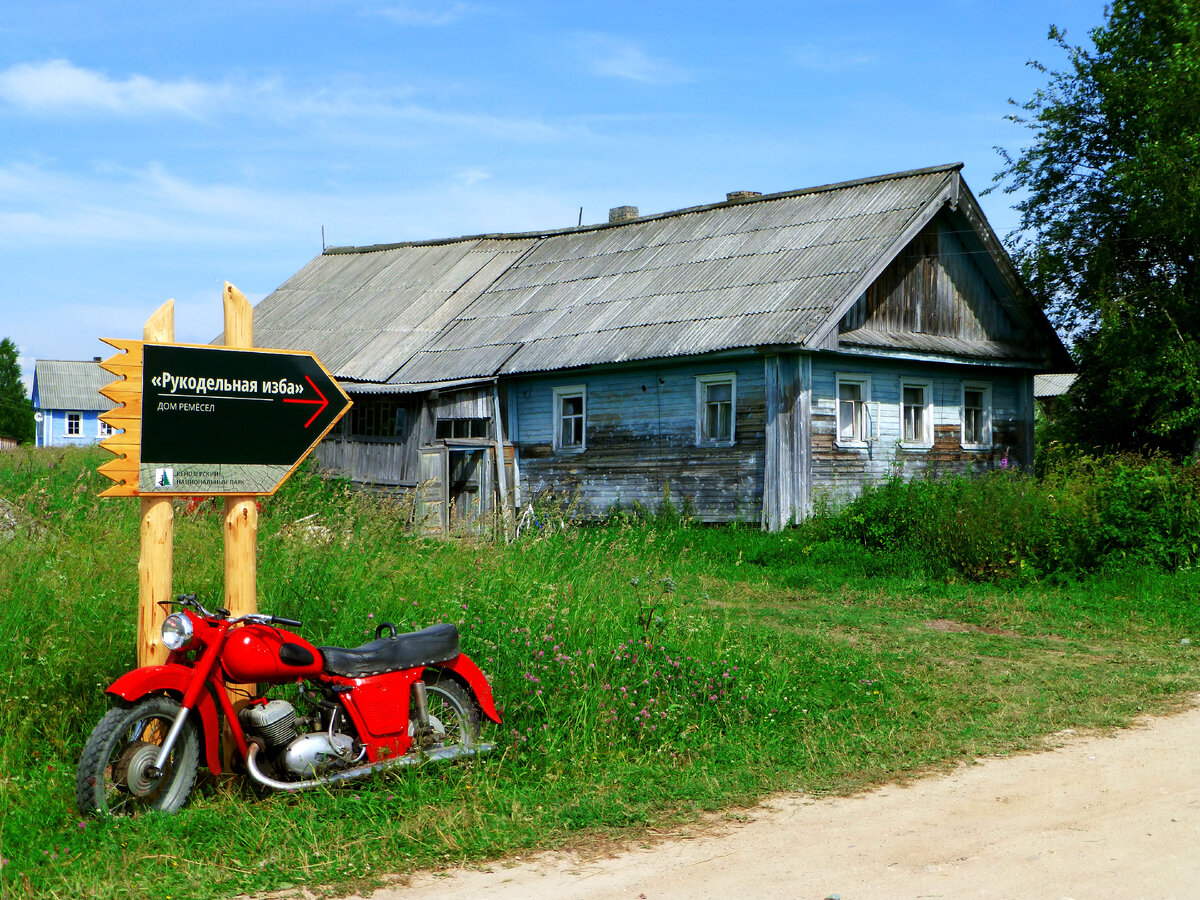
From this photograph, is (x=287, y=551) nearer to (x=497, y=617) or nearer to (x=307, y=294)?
(x=497, y=617)

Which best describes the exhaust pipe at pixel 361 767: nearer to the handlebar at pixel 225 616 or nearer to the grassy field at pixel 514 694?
the grassy field at pixel 514 694

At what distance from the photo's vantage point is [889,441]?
18141 millimetres

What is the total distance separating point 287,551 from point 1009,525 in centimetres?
911

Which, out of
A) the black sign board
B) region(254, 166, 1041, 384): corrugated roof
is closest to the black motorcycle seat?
the black sign board

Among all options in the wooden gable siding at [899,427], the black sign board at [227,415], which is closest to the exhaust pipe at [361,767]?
the black sign board at [227,415]

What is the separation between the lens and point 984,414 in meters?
20.0

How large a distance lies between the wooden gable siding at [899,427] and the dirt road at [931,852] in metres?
11.1

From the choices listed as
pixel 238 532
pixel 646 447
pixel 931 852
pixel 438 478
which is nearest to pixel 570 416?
pixel 646 447

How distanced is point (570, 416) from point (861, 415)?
499cm

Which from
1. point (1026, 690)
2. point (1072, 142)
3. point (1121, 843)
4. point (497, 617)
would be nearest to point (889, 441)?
point (1072, 142)

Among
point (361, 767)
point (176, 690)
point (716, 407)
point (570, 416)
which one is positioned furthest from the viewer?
point (570, 416)

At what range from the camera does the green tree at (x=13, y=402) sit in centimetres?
5684

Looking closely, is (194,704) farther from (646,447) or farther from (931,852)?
(646,447)

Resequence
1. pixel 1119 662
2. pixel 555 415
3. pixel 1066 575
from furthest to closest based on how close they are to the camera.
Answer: pixel 555 415 < pixel 1066 575 < pixel 1119 662
